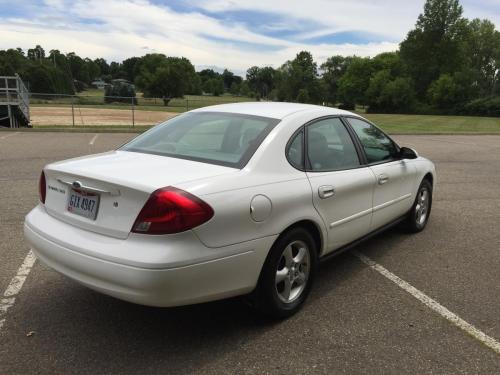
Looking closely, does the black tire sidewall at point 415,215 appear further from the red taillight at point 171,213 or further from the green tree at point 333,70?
the green tree at point 333,70

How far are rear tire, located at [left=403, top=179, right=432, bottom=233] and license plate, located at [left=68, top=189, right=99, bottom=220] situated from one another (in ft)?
12.0

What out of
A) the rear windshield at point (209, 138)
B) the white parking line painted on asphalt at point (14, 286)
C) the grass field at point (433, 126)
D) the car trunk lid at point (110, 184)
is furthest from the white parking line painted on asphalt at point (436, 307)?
the grass field at point (433, 126)

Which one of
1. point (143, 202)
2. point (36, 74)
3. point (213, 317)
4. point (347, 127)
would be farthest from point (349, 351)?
point (36, 74)

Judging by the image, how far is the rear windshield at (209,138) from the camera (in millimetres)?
3199

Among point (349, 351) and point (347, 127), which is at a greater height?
point (347, 127)

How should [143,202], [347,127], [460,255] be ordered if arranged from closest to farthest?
[143,202] < [347,127] < [460,255]

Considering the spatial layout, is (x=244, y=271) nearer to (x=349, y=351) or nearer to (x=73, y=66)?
(x=349, y=351)

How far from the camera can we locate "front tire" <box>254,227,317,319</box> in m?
3.01

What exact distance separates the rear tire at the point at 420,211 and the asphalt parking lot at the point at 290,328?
20.1 inches

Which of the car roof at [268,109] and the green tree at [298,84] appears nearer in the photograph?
the car roof at [268,109]

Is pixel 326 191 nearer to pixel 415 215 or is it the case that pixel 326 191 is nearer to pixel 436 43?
pixel 415 215

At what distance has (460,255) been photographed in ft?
15.7

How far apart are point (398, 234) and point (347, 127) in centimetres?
188

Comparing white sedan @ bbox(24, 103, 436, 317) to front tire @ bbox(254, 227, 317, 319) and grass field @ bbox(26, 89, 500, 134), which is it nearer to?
front tire @ bbox(254, 227, 317, 319)
